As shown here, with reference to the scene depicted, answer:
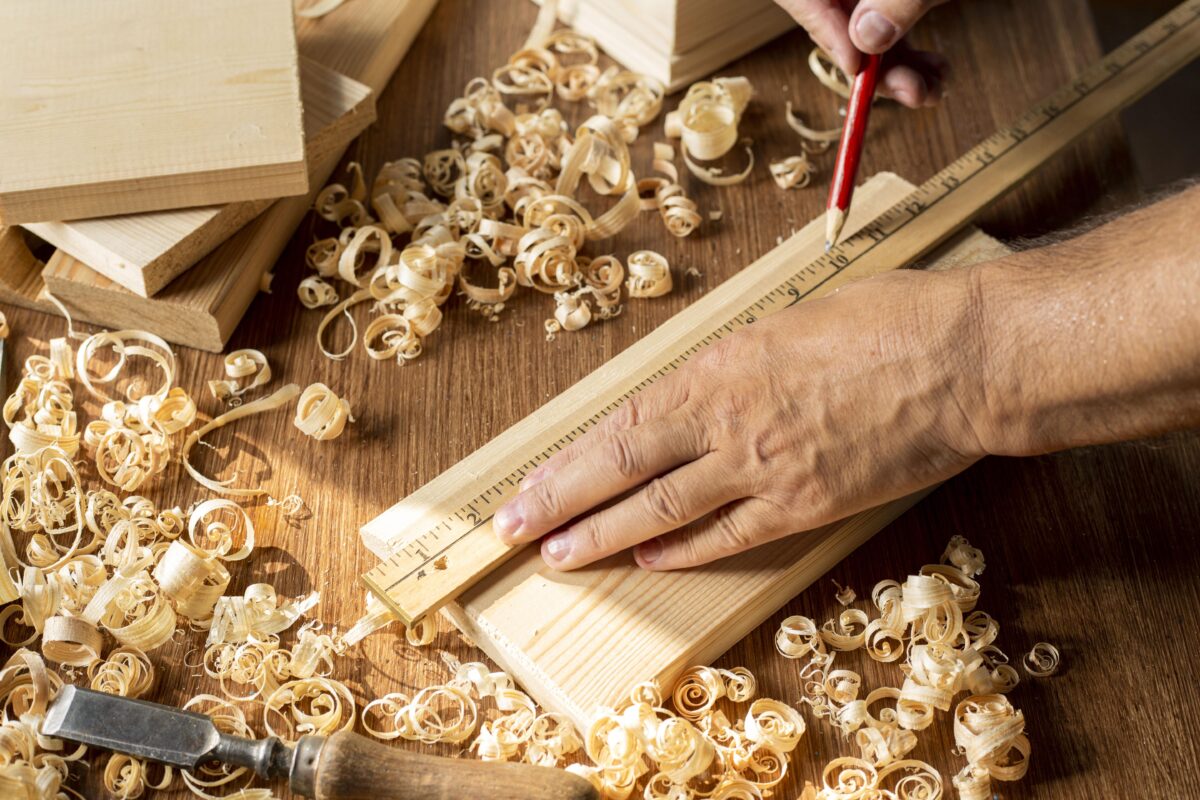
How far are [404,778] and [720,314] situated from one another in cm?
80

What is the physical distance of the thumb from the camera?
1.54m

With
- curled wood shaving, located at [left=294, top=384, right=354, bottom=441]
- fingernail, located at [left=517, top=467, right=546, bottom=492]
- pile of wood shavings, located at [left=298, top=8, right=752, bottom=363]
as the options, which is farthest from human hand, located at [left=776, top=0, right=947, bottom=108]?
curled wood shaving, located at [left=294, top=384, right=354, bottom=441]

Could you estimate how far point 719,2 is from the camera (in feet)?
6.25

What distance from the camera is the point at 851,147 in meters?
1.66

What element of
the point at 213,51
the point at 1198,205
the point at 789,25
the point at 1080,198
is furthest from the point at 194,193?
the point at 1080,198

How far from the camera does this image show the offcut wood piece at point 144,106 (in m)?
1.56

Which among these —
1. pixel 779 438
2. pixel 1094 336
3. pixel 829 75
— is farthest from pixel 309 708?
pixel 829 75

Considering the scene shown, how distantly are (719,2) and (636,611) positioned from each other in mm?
1106

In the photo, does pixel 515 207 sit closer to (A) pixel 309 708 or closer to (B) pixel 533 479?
(B) pixel 533 479

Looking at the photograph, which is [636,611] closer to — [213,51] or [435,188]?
[435,188]

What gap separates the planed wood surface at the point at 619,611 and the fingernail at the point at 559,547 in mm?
27

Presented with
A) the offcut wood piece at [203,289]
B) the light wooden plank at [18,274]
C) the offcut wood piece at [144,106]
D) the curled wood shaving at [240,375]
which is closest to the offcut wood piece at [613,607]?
the curled wood shaving at [240,375]

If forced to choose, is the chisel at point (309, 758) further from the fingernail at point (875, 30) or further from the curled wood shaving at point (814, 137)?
the curled wood shaving at point (814, 137)

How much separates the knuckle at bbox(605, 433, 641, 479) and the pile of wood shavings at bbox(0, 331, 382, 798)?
37 cm
